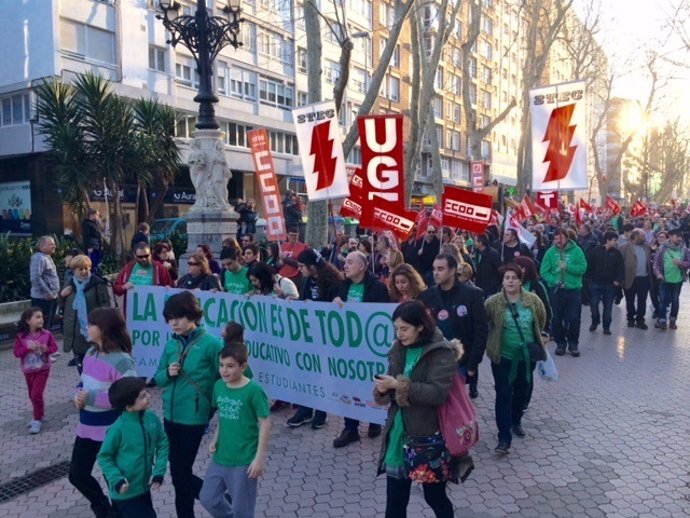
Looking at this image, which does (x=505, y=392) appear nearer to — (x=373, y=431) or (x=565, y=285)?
(x=373, y=431)

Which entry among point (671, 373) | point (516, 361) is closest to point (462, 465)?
point (516, 361)

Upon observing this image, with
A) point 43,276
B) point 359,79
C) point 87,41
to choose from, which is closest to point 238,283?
point 43,276

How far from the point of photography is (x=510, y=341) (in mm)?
5293

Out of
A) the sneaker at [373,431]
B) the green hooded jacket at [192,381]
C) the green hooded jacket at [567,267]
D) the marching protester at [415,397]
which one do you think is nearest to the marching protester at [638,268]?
the green hooded jacket at [567,267]

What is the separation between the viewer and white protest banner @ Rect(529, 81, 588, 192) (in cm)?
707

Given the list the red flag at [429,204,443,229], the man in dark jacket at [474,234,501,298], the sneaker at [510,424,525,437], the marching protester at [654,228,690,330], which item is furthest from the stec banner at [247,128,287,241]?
the marching protester at [654,228,690,330]

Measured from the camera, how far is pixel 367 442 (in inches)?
223

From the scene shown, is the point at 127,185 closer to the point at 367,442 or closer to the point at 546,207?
the point at 546,207

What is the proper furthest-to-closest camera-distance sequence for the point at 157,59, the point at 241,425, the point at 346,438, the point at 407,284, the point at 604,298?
the point at 157,59, the point at 604,298, the point at 346,438, the point at 407,284, the point at 241,425

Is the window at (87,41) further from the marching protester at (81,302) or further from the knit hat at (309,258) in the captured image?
the knit hat at (309,258)

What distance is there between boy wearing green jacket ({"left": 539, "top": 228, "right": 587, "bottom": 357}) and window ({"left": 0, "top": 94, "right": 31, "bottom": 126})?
23.8m

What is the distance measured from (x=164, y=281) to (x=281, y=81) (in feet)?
105

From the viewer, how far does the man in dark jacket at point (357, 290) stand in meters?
5.59

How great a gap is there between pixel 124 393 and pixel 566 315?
7284 millimetres
